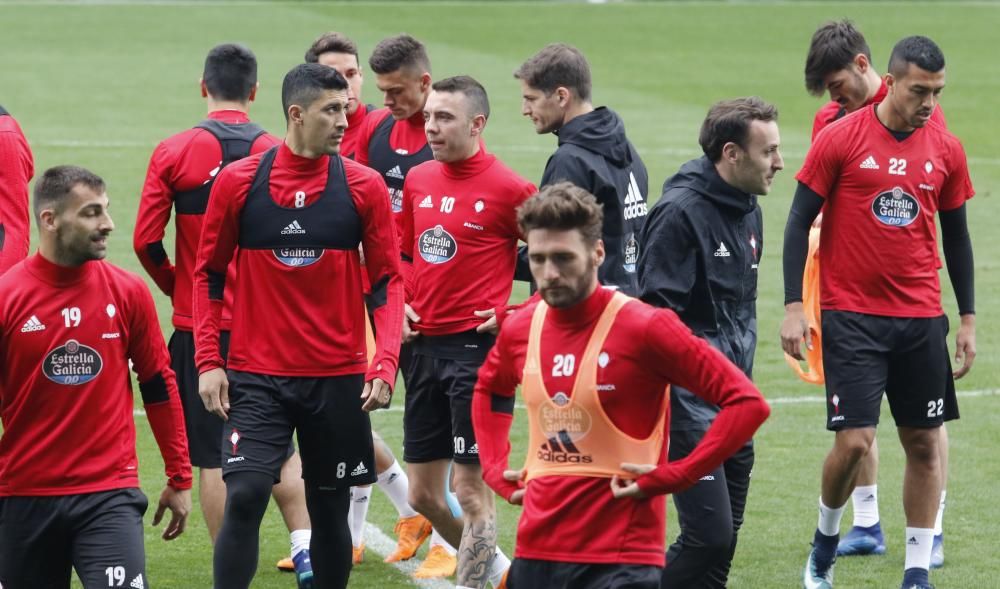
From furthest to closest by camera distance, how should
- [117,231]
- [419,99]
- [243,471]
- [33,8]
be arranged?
1. [33,8]
2. [117,231]
3. [419,99]
4. [243,471]

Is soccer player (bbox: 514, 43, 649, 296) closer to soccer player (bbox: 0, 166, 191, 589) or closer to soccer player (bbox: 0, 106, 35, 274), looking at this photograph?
soccer player (bbox: 0, 166, 191, 589)

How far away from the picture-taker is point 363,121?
928 cm

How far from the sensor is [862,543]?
8969 millimetres

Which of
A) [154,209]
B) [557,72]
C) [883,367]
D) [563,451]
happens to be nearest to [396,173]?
[154,209]

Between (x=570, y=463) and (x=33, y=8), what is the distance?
42.4m

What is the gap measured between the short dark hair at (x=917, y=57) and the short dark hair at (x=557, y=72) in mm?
1407

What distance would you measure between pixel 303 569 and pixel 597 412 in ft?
10.2

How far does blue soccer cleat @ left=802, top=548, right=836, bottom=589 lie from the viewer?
833 centimetres

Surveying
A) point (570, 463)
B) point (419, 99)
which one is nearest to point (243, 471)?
point (570, 463)

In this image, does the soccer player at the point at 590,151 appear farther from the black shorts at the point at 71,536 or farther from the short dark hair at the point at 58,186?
the black shorts at the point at 71,536

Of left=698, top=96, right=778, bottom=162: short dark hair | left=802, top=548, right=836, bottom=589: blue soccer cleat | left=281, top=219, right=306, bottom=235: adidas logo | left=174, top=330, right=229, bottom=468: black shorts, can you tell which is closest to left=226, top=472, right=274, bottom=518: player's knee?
left=281, top=219, right=306, bottom=235: adidas logo

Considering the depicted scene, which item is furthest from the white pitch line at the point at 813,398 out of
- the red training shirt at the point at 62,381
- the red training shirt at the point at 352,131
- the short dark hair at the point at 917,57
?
the red training shirt at the point at 62,381

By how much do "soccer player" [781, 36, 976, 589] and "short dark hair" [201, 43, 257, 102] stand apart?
104 inches

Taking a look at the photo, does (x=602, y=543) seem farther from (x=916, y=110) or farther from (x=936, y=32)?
(x=936, y=32)
